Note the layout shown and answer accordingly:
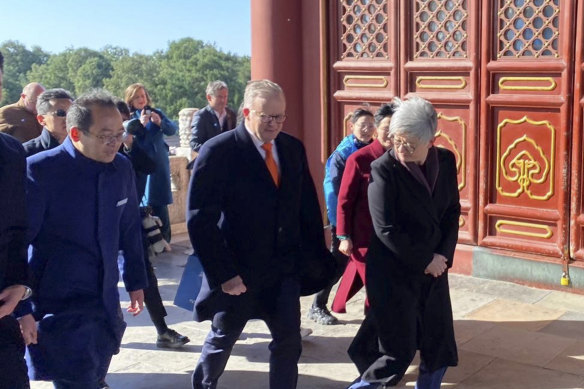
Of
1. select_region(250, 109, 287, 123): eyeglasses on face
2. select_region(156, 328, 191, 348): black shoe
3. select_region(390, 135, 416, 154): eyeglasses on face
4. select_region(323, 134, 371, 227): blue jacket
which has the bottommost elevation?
select_region(156, 328, 191, 348): black shoe

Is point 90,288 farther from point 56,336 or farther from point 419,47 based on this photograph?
point 419,47

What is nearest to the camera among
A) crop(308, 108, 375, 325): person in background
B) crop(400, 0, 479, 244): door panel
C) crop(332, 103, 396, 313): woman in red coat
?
crop(332, 103, 396, 313): woman in red coat

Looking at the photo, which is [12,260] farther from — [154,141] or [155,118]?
[154,141]

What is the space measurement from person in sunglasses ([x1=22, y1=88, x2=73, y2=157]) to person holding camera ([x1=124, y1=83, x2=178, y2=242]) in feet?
8.88

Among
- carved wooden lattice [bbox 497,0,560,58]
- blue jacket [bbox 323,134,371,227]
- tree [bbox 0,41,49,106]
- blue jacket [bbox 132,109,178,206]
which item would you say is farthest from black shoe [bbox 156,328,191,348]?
tree [bbox 0,41,49,106]

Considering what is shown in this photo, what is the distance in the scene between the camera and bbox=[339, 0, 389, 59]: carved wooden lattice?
294 inches

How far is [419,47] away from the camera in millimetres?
7215

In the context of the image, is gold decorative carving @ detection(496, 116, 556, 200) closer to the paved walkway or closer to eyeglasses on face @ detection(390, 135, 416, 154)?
the paved walkway

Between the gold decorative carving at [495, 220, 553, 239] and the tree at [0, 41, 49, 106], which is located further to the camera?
the tree at [0, 41, 49, 106]

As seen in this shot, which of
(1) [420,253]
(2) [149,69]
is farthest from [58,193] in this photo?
(2) [149,69]

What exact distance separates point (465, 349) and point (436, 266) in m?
1.48

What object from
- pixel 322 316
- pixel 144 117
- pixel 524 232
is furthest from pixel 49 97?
pixel 524 232

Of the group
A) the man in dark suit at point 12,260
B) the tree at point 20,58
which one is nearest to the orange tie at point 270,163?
the man in dark suit at point 12,260

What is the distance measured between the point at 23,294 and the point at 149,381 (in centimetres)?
211
